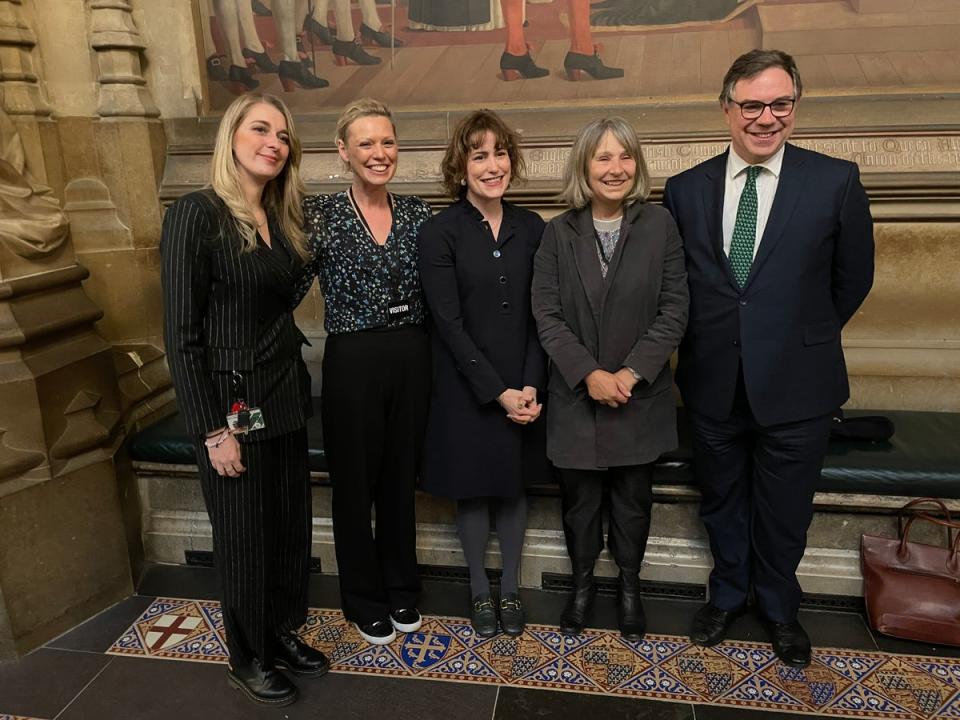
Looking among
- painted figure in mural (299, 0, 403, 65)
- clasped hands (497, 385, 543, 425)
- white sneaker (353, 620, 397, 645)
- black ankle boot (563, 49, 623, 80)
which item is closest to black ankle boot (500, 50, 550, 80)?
black ankle boot (563, 49, 623, 80)

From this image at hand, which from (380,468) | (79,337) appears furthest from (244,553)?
(79,337)

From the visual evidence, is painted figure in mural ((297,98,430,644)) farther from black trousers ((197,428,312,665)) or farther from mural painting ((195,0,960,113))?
mural painting ((195,0,960,113))

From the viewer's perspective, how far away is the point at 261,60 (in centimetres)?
380

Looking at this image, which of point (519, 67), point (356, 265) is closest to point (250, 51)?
point (519, 67)

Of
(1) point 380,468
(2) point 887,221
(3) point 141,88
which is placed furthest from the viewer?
(3) point 141,88

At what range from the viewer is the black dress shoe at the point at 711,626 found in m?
2.71

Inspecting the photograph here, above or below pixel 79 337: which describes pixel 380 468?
below

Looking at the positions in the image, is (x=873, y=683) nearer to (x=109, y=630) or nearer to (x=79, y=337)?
(x=109, y=630)

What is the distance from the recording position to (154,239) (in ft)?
12.2

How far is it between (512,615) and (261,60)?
2888 mm

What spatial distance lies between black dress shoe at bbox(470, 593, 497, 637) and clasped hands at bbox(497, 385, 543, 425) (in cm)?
75

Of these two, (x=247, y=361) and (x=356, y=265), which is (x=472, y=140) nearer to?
(x=356, y=265)

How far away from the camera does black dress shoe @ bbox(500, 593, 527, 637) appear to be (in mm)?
2799

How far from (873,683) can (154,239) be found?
3.54 m
